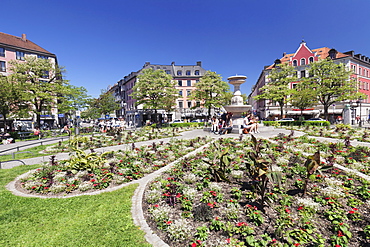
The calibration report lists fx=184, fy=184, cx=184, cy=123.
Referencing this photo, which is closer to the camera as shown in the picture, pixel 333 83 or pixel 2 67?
pixel 333 83

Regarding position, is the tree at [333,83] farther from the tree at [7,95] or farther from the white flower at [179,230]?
the tree at [7,95]

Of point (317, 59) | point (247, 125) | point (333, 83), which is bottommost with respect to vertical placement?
point (247, 125)

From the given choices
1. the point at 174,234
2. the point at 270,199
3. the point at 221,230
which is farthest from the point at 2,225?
the point at 270,199

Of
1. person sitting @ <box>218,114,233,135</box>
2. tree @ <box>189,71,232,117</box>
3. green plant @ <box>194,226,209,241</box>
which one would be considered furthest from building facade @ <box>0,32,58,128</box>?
green plant @ <box>194,226,209,241</box>

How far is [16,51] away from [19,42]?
4.68 metres

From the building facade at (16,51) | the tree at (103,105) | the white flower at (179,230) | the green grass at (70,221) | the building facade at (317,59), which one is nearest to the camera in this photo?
the white flower at (179,230)

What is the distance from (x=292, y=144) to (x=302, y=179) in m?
5.97

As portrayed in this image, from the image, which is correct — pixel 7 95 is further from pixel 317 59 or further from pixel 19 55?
pixel 317 59

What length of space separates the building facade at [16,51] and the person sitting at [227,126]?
4368 centimetres

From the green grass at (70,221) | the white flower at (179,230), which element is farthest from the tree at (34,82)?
the white flower at (179,230)

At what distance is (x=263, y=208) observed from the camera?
14.1ft

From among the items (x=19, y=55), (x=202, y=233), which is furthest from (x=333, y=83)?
(x=19, y=55)

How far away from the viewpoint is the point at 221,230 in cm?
371

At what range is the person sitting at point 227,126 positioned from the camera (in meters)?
17.5
